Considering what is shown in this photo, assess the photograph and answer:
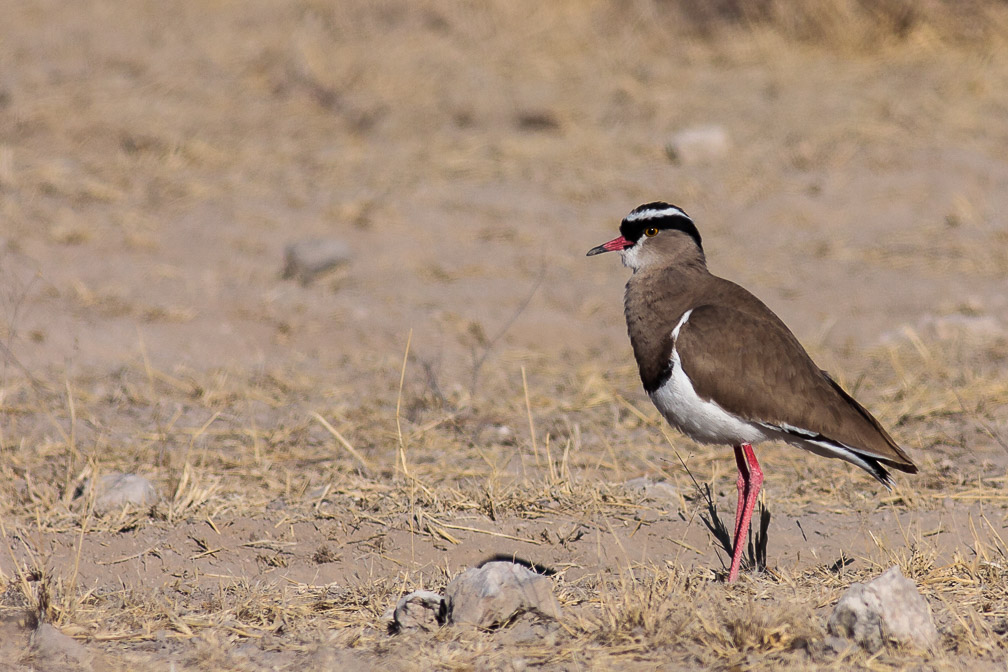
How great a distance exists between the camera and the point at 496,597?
3461 millimetres

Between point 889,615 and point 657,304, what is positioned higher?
point 657,304

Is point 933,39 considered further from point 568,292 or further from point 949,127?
point 568,292

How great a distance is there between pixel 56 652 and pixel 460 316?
4039 mm

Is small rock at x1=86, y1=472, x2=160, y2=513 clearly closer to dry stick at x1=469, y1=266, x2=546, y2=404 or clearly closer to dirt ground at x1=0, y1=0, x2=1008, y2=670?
dirt ground at x1=0, y1=0, x2=1008, y2=670

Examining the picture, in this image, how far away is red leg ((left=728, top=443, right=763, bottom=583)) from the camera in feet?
13.0

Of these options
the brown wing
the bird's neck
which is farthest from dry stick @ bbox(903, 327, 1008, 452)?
the bird's neck

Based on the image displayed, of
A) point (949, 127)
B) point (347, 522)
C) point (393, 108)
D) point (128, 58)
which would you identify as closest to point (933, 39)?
point (949, 127)

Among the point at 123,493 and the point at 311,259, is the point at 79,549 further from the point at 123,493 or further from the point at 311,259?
the point at 311,259

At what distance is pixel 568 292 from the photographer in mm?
7559

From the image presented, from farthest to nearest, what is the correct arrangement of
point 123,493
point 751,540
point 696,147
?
point 696,147, point 123,493, point 751,540

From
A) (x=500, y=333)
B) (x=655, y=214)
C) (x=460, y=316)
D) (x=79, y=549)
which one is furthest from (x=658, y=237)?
(x=460, y=316)

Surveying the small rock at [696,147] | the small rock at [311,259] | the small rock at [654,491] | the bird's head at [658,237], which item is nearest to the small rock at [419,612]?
the small rock at [654,491]

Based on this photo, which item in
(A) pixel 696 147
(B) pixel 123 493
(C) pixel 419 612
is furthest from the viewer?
(A) pixel 696 147

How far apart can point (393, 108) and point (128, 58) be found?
8.16ft
